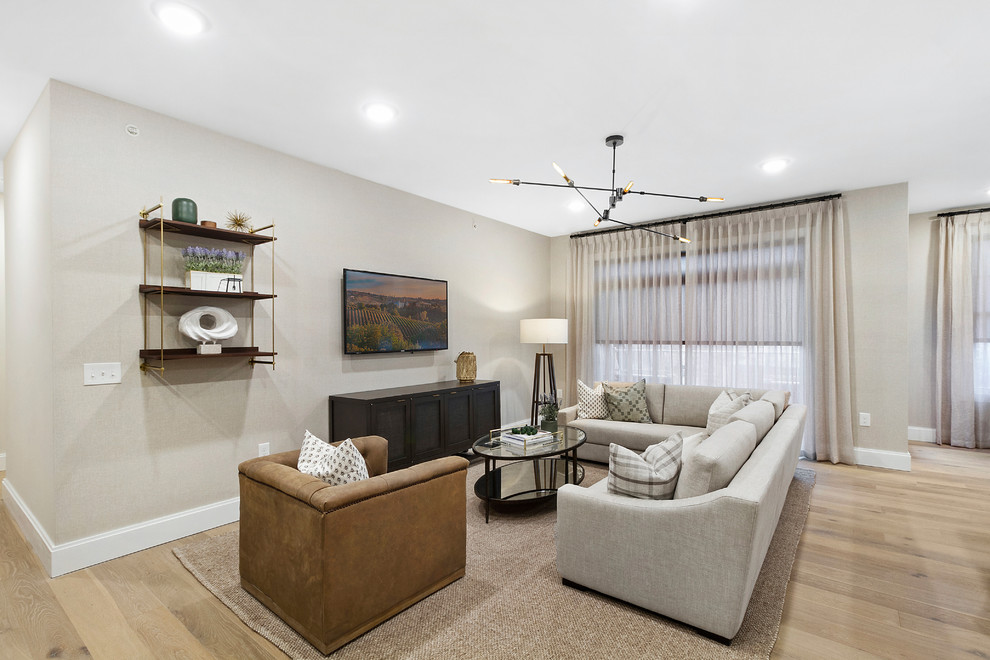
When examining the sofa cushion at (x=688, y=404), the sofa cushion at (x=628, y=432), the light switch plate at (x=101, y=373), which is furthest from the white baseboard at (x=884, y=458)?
the light switch plate at (x=101, y=373)

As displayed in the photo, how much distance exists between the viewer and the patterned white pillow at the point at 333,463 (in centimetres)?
215

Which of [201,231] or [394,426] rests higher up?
[201,231]

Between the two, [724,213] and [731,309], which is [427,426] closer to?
[731,309]

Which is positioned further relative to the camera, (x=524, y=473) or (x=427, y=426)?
(x=427, y=426)

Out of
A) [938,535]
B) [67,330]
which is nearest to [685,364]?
[938,535]

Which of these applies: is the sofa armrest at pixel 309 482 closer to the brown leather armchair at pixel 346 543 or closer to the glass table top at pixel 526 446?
the brown leather armchair at pixel 346 543

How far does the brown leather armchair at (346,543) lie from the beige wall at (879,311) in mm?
4181

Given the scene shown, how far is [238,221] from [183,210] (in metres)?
0.32

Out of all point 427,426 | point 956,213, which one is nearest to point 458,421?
point 427,426

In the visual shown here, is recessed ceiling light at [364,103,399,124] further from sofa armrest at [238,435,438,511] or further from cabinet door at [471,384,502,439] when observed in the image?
cabinet door at [471,384,502,439]

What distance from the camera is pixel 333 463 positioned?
2164 mm

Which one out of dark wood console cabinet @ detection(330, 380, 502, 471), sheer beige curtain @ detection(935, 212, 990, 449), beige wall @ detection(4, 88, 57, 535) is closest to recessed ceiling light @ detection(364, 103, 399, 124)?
beige wall @ detection(4, 88, 57, 535)

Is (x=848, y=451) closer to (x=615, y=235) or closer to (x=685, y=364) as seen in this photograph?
(x=685, y=364)

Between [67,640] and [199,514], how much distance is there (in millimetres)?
1054
